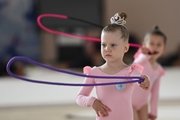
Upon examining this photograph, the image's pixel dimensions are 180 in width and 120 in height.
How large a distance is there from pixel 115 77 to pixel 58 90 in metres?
1.68

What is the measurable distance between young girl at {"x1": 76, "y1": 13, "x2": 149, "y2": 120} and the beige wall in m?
3.22

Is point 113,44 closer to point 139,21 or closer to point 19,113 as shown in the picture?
point 19,113

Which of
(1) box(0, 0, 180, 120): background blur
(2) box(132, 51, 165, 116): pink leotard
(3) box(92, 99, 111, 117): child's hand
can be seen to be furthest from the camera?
(1) box(0, 0, 180, 120): background blur

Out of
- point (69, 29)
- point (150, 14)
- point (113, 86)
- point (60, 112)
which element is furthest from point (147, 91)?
point (150, 14)

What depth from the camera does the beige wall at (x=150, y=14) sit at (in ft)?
14.4

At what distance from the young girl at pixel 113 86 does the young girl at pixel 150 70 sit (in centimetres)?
34

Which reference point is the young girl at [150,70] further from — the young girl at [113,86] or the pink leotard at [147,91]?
the young girl at [113,86]

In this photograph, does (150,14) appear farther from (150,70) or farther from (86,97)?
(86,97)

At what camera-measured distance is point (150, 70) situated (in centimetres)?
153

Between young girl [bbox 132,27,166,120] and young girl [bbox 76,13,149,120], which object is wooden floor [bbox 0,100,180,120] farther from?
young girl [bbox 76,13,149,120]

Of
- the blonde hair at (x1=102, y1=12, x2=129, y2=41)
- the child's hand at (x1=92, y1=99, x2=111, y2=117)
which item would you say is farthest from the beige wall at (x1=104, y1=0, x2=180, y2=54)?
the child's hand at (x1=92, y1=99, x2=111, y2=117)

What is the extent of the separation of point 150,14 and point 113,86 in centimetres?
348

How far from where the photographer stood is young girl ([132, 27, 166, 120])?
1.50m

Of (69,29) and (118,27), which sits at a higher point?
(69,29)
